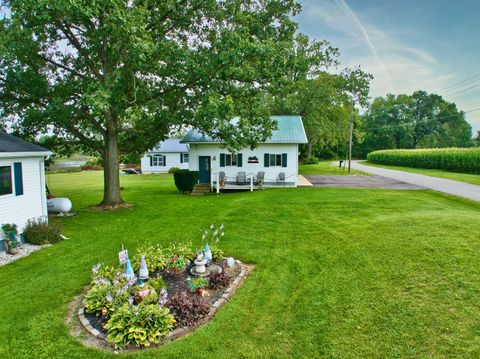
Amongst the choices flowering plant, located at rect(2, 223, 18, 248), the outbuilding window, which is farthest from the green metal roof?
flowering plant, located at rect(2, 223, 18, 248)

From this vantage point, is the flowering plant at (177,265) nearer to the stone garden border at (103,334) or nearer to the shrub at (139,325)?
the stone garden border at (103,334)

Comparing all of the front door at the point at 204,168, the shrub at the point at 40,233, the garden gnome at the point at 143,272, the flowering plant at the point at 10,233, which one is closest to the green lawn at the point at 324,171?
the front door at the point at 204,168

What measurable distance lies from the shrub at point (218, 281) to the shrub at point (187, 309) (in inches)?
26.8

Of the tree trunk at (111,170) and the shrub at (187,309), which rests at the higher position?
the tree trunk at (111,170)

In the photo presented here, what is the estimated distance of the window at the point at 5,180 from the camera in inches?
318

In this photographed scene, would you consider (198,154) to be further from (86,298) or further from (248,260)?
(86,298)

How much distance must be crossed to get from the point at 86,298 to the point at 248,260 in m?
3.44

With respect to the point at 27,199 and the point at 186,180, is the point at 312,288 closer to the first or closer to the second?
the point at 27,199

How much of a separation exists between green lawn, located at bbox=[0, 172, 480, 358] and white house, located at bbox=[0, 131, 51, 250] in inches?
51.3

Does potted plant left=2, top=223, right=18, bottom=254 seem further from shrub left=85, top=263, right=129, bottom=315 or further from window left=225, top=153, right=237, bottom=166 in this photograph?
window left=225, top=153, right=237, bottom=166

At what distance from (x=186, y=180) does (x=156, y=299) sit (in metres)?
14.0

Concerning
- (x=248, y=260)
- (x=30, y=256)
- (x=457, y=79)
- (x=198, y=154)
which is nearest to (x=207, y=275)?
(x=248, y=260)

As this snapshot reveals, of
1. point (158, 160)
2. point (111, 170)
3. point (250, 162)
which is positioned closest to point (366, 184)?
point (250, 162)

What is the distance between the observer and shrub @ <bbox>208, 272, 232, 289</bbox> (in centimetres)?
580
